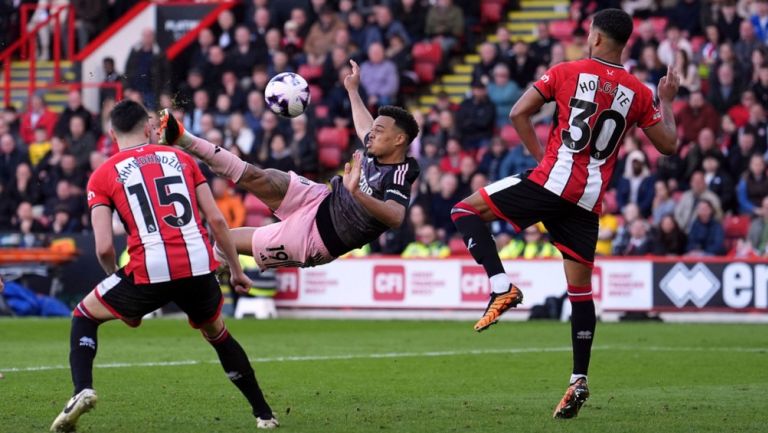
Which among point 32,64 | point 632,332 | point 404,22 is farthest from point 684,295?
point 32,64

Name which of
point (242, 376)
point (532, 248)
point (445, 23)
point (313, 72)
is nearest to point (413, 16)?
point (445, 23)

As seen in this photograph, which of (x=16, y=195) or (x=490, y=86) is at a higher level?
(x=490, y=86)

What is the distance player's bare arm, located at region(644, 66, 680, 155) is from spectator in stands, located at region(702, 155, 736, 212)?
38.5ft

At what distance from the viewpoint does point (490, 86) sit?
2417 cm

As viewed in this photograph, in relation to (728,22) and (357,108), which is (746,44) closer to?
(728,22)

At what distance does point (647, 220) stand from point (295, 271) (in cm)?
554

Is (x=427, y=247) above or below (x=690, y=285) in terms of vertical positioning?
above

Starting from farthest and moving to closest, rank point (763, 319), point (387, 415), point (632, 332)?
1. point (763, 319)
2. point (632, 332)
3. point (387, 415)

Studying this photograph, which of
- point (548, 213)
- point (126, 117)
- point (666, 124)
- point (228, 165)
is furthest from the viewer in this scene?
point (228, 165)

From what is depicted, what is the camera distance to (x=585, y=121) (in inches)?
365

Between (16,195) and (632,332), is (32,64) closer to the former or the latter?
(16,195)

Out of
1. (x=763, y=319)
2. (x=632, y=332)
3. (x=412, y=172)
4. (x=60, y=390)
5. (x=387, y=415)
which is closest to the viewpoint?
(x=387, y=415)

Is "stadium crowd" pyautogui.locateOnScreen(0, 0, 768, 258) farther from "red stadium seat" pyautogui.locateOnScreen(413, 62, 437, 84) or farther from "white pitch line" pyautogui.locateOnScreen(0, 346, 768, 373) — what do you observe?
"white pitch line" pyautogui.locateOnScreen(0, 346, 768, 373)

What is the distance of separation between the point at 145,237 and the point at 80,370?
86 cm
